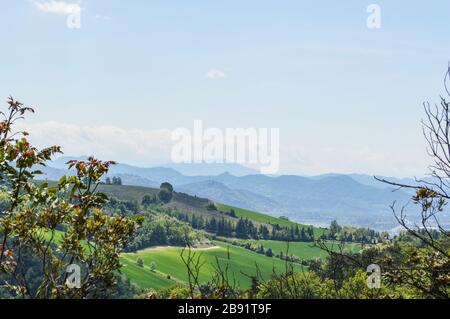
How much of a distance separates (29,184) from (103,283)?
1977 millimetres

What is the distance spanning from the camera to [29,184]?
7.71 meters

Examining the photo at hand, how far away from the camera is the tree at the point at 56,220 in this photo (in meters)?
7.55

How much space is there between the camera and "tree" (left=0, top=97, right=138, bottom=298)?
755 centimetres

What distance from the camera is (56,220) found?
7688 millimetres
